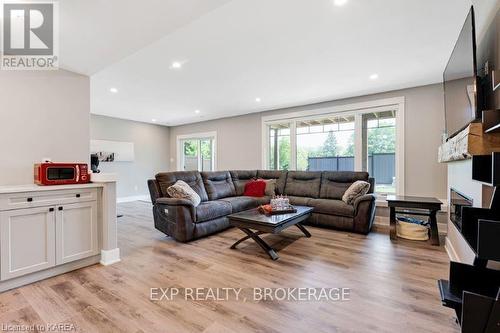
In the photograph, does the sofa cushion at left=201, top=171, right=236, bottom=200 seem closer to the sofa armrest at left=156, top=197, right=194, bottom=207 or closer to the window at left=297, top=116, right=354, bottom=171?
the sofa armrest at left=156, top=197, right=194, bottom=207

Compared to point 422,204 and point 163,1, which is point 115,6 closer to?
point 163,1

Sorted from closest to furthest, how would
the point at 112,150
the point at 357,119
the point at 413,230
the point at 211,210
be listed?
1. the point at 413,230
2. the point at 211,210
3. the point at 357,119
4. the point at 112,150

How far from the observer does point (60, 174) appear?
97.7 inches

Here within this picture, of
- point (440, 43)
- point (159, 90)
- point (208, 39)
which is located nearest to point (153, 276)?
point (208, 39)

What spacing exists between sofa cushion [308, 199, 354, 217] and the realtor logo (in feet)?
13.0

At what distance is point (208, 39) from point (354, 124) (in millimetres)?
3493

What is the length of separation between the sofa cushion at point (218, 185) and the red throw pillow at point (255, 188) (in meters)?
0.30

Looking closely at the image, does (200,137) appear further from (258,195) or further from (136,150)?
(258,195)

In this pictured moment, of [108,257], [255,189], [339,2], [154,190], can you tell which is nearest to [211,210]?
[154,190]

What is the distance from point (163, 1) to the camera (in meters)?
1.74

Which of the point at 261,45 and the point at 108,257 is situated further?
the point at 261,45

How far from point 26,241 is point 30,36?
1.88m

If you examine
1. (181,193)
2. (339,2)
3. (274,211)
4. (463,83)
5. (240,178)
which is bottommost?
(274,211)

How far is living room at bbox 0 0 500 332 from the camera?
1.67m
